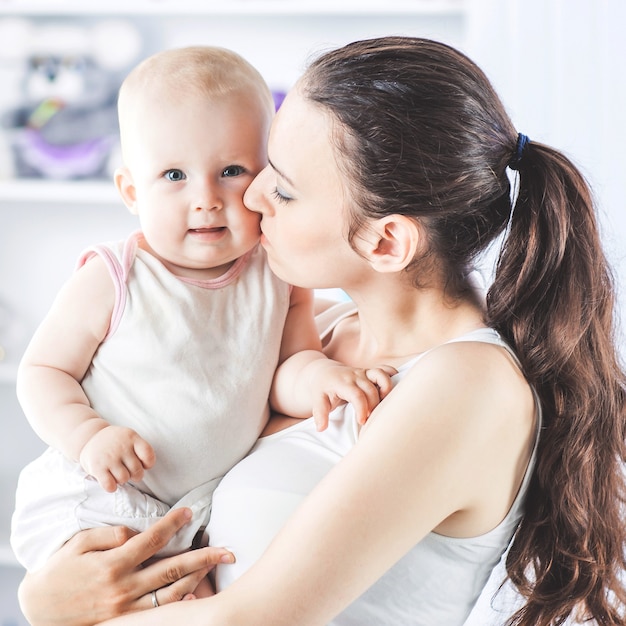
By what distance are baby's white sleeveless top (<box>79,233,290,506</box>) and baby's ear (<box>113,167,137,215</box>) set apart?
0.07m

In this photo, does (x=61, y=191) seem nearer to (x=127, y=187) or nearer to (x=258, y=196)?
(x=127, y=187)

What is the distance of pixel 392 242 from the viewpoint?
1.17 m

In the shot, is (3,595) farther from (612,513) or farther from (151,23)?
(612,513)

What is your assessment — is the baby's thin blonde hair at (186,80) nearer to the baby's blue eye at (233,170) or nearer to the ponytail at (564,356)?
the baby's blue eye at (233,170)

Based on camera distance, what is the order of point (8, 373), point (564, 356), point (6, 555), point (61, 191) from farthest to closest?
1. point (6, 555)
2. point (8, 373)
3. point (61, 191)
4. point (564, 356)

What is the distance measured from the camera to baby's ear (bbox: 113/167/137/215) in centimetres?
132

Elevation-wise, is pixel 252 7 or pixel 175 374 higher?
pixel 252 7

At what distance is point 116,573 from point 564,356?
25.9 inches

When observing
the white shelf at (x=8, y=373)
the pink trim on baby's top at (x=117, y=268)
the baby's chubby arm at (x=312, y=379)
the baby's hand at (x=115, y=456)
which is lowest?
the white shelf at (x=8, y=373)

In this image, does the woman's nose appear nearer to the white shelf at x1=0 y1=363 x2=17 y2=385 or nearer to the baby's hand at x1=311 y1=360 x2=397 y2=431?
the baby's hand at x1=311 y1=360 x2=397 y2=431

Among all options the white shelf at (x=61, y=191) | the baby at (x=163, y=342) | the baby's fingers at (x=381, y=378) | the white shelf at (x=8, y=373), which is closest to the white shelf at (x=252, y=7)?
the white shelf at (x=61, y=191)

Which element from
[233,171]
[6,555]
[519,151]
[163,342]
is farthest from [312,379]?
[6,555]

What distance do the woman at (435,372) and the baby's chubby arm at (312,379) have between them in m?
0.04

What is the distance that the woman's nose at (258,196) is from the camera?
4.03 feet
